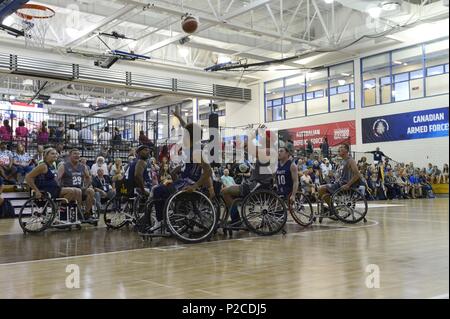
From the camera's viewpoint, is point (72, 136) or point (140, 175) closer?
point (140, 175)

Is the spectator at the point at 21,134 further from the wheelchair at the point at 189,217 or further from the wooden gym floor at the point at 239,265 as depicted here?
the wheelchair at the point at 189,217

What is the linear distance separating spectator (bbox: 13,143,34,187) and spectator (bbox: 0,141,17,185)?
116 millimetres

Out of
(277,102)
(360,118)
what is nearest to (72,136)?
(360,118)

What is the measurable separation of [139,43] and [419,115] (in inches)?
421

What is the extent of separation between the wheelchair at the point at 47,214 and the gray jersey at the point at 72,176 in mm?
311

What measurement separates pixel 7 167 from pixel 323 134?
550 inches

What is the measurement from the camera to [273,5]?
17.2m

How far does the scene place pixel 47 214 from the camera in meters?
6.59

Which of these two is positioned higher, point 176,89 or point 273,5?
point 273,5

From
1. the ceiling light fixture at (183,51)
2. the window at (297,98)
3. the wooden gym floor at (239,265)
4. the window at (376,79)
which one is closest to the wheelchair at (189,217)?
the wooden gym floor at (239,265)

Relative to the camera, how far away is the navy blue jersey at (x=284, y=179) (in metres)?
6.15

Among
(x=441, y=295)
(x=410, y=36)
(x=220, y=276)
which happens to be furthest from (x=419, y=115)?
(x=441, y=295)

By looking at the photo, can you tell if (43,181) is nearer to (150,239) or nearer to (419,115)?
(150,239)

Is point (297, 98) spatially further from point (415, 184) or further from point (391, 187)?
point (415, 184)
